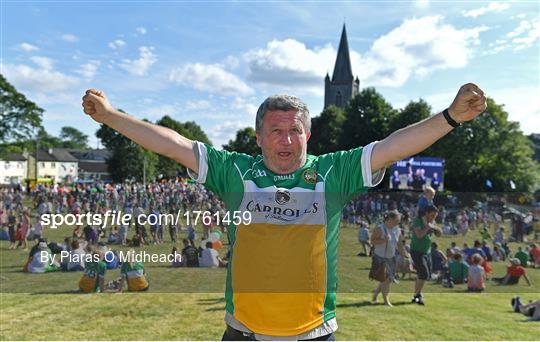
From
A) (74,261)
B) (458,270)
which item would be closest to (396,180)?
(458,270)

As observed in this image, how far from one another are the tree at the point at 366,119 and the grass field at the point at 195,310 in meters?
34.7

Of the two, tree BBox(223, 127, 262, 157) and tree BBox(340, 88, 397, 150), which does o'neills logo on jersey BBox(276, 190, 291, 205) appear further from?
tree BBox(223, 127, 262, 157)

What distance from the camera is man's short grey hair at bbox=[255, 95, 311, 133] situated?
7.95 ft

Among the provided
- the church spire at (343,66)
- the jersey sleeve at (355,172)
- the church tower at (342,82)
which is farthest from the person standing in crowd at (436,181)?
the church spire at (343,66)

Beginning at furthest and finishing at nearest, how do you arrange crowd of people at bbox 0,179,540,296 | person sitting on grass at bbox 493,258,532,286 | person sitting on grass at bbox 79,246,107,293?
person sitting on grass at bbox 493,258,532,286 < person sitting on grass at bbox 79,246,107,293 < crowd of people at bbox 0,179,540,296

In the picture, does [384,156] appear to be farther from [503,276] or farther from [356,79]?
[356,79]

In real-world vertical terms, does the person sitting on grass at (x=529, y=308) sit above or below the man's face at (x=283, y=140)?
below

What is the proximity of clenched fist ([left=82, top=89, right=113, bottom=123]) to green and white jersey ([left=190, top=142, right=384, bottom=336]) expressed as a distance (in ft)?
1.84

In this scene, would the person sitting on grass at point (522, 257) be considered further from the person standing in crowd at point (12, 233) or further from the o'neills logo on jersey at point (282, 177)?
the person standing in crowd at point (12, 233)

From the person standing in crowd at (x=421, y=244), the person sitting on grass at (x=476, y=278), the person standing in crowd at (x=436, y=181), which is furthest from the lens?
the person standing in crowd at (x=436, y=181)

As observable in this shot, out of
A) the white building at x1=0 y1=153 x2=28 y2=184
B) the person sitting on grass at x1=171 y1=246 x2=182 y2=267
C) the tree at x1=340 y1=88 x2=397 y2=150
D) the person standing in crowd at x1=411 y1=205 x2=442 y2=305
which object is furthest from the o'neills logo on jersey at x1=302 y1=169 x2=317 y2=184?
the white building at x1=0 y1=153 x2=28 y2=184

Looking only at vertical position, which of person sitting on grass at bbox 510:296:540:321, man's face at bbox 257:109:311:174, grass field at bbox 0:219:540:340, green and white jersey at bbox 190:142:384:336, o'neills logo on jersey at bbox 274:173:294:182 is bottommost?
grass field at bbox 0:219:540:340

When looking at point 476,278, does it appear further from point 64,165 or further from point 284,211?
point 64,165

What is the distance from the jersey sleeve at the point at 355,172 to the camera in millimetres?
2463
